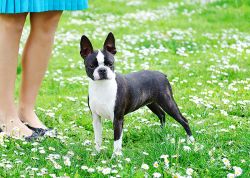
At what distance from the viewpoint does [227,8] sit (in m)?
13.0

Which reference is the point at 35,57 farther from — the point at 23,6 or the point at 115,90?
the point at 115,90

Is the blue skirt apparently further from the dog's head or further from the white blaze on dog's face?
the white blaze on dog's face

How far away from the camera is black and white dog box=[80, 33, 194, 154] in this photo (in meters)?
4.53

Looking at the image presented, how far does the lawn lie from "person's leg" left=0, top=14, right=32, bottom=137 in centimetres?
35

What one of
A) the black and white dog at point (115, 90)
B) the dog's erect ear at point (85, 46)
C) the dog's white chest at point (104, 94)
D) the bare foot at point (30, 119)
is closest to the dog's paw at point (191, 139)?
the black and white dog at point (115, 90)

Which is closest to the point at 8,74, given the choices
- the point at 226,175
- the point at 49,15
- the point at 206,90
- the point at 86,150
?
the point at 49,15

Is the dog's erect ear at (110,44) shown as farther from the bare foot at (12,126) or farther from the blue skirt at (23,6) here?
the bare foot at (12,126)

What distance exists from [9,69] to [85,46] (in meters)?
0.92

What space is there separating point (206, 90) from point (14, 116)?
2.34m

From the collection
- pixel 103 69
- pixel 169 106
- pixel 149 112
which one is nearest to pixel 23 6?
pixel 103 69

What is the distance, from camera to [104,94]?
4605mm

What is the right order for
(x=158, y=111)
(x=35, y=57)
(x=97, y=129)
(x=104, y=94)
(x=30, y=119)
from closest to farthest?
1. (x=104, y=94)
2. (x=97, y=129)
3. (x=35, y=57)
4. (x=158, y=111)
5. (x=30, y=119)

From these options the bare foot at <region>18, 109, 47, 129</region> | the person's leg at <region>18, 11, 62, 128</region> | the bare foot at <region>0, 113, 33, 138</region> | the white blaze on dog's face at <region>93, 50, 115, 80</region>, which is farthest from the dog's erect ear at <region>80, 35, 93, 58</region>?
the bare foot at <region>18, 109, 47, 129</region>

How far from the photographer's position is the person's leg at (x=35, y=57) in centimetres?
524
